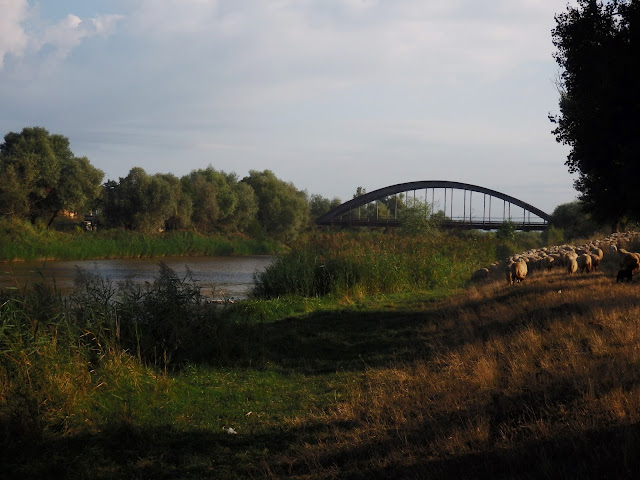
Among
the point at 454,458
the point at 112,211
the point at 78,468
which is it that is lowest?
the point at 78,468

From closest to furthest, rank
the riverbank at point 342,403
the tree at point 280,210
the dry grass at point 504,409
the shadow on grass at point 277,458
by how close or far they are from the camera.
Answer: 1. the shadow on grass at point 277,458
2. the dry grass at point 504,409
3. the riverbank at point 342,403
4. the tree at point 280,210

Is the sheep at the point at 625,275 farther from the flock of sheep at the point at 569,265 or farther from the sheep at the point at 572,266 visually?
the sheep at the point at 572,266

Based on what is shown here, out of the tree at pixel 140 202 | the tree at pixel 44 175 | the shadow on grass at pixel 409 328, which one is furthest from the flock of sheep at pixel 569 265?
the tree at pixel 140 202

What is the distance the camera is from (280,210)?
2621 inches

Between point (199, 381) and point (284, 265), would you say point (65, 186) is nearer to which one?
point (284, 265)

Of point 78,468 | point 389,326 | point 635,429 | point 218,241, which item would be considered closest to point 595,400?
point 635,429

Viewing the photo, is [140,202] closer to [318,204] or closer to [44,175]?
[44,175]

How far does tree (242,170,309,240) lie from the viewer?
65750 mm

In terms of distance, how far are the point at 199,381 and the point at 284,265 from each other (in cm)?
1223

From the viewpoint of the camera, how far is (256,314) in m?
15.3

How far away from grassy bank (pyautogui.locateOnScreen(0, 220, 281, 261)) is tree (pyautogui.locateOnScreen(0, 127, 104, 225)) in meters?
2.31

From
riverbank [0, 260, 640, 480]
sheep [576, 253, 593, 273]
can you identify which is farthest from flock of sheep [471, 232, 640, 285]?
riverbank [0, 260, 640, 480]

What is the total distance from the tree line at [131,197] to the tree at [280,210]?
0.10 meters

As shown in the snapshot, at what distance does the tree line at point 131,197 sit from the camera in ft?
143
